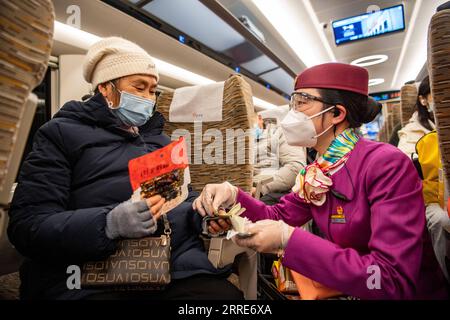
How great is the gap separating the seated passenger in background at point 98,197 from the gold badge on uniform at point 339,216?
0.51m

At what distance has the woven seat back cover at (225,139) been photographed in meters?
1.68

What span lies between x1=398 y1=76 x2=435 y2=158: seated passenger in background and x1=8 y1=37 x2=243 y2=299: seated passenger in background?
2.32m

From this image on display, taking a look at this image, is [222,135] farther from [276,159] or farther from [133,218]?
[276,159]

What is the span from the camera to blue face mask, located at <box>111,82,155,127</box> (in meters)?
1.34

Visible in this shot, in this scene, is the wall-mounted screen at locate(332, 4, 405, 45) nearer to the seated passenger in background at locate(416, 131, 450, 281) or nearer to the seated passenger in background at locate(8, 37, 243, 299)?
the seated passenger in background at locate(416, 131, 450, 281)

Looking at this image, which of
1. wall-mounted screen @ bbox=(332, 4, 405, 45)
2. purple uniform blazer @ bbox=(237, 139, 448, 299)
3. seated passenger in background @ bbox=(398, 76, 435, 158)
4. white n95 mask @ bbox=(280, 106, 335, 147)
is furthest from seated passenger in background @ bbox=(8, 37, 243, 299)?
wall-mounted screen @ bbox=(332, 4, 405, 45)

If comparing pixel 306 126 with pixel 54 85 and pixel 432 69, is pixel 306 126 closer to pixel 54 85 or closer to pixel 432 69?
pixel 432 69

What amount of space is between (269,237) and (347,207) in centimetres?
34

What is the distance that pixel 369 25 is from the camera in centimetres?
569

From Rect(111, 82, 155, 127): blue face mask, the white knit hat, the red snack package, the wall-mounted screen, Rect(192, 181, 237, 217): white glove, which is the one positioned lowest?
Rect(192, 181, 237, 217): white glove

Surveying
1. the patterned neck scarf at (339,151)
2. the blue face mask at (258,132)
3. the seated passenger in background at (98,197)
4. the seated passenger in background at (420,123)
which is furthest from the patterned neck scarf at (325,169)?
the blue face mask at (258,132)

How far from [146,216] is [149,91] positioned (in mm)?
769

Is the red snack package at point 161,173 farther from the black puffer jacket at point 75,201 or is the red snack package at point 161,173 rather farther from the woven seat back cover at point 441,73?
the woven seat back cover at point 441,73
